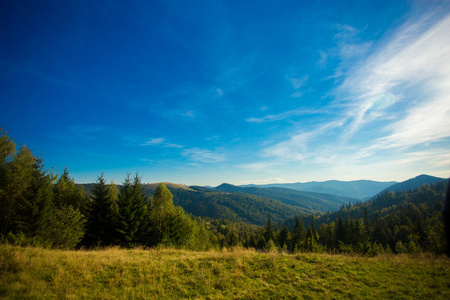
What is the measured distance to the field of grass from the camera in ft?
21.8

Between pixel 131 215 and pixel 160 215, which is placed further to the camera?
pixel 160 215

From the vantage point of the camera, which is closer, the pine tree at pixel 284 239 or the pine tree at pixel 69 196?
the pine tree at pixel 69 196

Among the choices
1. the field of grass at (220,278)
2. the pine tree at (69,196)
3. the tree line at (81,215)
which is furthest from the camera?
the pine tree at (69,196)

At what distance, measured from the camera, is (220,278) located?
26.2 ft

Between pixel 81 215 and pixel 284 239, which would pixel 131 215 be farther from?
pixel 284 239

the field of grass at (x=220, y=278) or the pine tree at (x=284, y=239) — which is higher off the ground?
the field of grass at (x=220, y=278)

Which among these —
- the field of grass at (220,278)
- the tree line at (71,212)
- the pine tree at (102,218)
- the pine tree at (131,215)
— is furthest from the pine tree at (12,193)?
the field of grass at (220,278)

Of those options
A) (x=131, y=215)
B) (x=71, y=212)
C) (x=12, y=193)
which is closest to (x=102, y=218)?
(x=131, y=215)

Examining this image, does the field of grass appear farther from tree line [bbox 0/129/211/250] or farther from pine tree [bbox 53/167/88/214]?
pine tree [bbox 53/167/88/214]

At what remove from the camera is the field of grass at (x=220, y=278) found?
6.64m

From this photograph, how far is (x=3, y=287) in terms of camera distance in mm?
5836

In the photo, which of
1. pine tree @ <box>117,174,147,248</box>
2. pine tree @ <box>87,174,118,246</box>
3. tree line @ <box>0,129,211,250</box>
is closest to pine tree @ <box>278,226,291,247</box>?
tree line @ <box>0,129,211,250</box>

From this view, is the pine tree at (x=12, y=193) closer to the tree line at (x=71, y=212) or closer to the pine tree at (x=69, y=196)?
the tree line at (x=71, y=212)

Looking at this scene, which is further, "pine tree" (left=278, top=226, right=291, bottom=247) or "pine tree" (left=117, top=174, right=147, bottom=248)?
"pine tree" (left=278, top=226, right=291, bottom=247)
